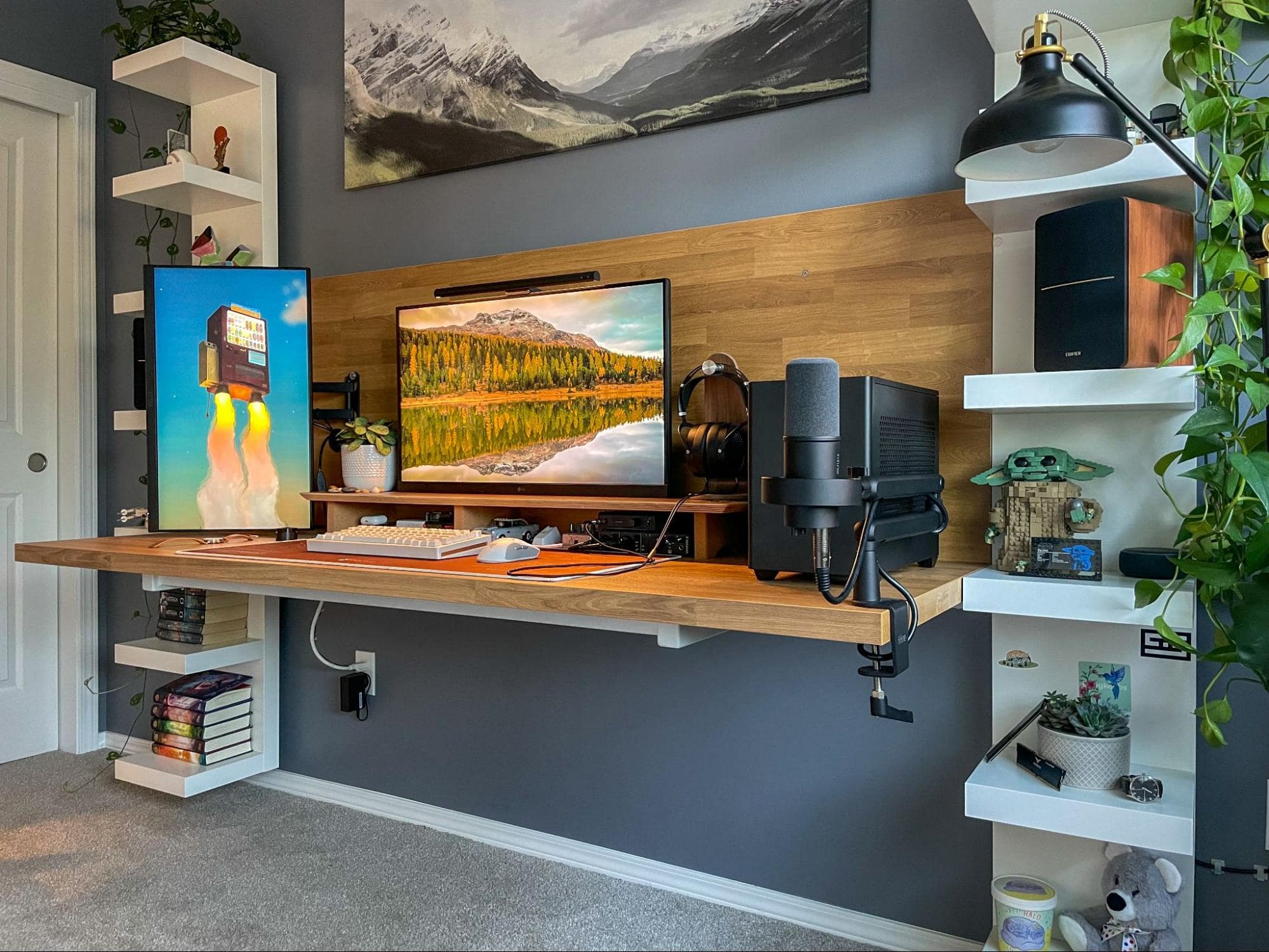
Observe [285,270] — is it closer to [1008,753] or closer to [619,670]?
[619,670]

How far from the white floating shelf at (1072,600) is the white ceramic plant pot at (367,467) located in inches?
56.0

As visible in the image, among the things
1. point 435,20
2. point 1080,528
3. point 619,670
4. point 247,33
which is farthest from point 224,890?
point 247,33

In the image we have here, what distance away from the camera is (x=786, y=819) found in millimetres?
1899

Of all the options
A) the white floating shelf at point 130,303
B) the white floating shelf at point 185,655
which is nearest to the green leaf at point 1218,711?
the white floating shelf at point 185,655

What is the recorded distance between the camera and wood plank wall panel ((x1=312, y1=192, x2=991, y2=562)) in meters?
1.69

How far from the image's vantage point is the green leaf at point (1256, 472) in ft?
3.76

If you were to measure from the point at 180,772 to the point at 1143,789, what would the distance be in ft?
7.43

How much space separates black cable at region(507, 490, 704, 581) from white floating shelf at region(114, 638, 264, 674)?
1270mm

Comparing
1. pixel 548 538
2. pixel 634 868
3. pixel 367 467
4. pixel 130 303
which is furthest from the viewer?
pixel 130 303

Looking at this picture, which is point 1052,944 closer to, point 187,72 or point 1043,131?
point 1043,131

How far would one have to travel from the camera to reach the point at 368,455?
7.47 ft

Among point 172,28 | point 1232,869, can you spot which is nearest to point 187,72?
point 172,28

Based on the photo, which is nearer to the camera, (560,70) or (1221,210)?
(1221,210)

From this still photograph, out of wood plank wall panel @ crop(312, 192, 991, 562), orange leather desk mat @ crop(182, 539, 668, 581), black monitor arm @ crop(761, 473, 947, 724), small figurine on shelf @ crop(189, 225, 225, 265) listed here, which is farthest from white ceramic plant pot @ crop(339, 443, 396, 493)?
black monitor arm @ crop(761, 473, 947, 724)
